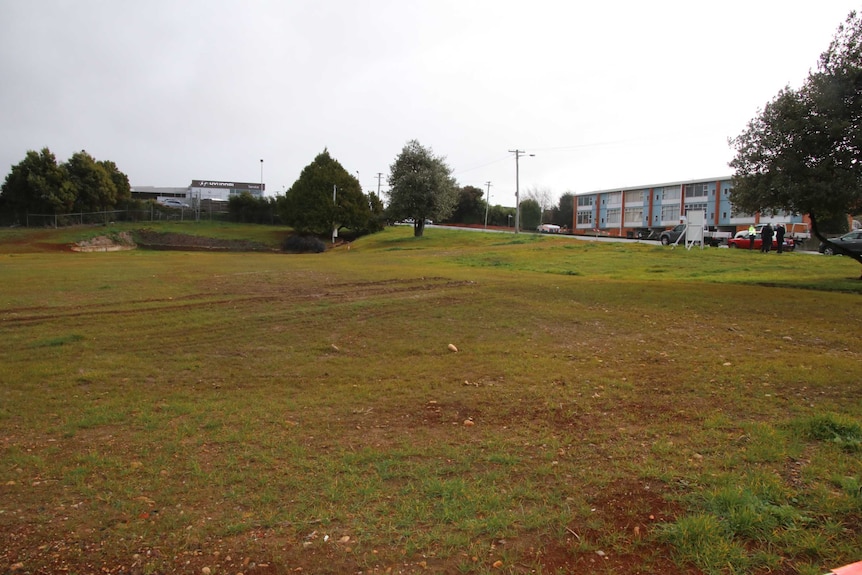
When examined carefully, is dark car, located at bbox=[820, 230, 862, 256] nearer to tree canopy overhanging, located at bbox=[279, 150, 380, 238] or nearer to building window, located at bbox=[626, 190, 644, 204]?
tree canopy overhanging, located at bbox=[279, 150, 380, 238]

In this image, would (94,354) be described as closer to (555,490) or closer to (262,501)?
(262,501)

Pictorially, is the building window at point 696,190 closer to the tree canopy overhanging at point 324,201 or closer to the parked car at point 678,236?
the parked car at point 678,236

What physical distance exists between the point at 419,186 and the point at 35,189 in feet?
135

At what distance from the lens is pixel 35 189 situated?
2391 inches

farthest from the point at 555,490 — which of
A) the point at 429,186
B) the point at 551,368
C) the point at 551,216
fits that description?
the point at 551,216

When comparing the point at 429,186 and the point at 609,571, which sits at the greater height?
the point at 429,186

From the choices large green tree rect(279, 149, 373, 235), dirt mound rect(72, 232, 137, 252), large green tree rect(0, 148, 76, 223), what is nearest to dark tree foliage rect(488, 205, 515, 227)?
large green tree rect(279, 149, 373, 235)

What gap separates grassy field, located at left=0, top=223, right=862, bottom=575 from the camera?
360 centimetres

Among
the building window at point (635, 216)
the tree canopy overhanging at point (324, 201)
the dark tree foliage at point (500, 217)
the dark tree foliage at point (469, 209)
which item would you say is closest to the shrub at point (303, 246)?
the tree canopy overhanging at point (324, 201)

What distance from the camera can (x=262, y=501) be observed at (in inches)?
167

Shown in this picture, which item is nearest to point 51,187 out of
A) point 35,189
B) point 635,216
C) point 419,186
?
point 35,189

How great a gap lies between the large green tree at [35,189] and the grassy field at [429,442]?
58.9 m

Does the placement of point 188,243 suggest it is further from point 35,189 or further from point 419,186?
point 419,186

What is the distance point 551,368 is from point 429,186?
49537 mm
